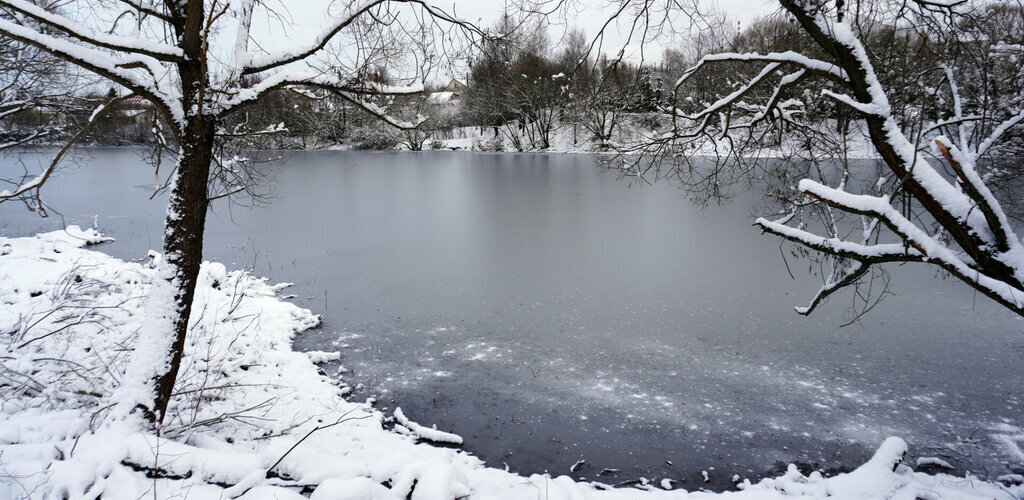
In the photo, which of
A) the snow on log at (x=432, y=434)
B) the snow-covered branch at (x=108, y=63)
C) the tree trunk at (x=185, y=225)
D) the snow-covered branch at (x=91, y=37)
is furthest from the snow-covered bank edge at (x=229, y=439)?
the snow-covered branch at (x=91, y=37)

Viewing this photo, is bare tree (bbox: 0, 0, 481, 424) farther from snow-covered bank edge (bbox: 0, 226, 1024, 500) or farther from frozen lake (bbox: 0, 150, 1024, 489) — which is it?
frozen lake (bbox: 0, 150, 1024, 489)

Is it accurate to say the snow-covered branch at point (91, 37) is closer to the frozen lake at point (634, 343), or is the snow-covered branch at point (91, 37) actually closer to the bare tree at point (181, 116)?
the bare tree at point (181, 116)

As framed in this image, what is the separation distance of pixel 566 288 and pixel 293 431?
503cm

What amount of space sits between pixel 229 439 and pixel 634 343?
4.12 metres

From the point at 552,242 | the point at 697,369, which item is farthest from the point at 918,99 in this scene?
the point at 552,242

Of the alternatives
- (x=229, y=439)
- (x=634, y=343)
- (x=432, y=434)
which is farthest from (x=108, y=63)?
(x=634, y=343)

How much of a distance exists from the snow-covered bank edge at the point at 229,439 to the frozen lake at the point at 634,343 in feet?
1.43

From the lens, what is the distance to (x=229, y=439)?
3.52m

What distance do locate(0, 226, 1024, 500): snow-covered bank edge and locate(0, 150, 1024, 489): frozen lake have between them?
43 cm

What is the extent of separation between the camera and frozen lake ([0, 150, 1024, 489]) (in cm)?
423

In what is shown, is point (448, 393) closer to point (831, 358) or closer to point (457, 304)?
point (457, 304)

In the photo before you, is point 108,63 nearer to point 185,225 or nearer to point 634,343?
point 185,225

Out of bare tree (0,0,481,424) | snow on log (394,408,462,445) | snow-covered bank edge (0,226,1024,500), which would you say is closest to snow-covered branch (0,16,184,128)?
bare tree (0,0,481,424)

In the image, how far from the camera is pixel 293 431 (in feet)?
12.6
